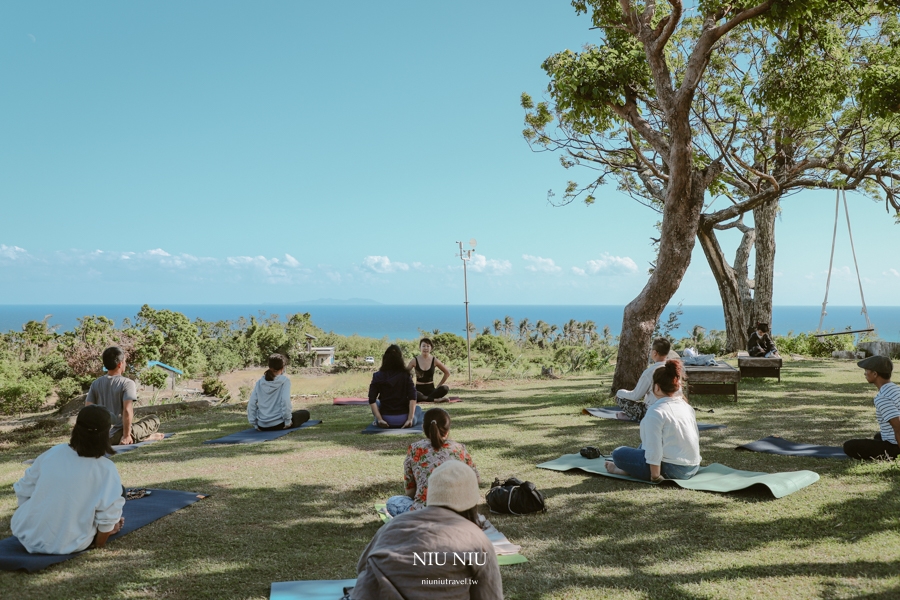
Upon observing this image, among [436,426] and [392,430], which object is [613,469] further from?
[392,430]

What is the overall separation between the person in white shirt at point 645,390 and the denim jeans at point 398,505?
3.91 m

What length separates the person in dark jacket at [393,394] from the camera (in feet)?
28.0

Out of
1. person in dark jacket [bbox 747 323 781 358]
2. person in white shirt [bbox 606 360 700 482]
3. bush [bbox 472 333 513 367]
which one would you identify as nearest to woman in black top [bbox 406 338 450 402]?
person in white shirt [bbox 606 360 700 482]

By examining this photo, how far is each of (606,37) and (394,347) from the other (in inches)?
285

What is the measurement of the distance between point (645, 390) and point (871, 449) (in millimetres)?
2508

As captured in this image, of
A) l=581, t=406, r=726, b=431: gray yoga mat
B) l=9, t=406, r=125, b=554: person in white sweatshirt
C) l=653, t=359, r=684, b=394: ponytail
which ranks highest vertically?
l=653, t=359, r=684, b=394: ponytail

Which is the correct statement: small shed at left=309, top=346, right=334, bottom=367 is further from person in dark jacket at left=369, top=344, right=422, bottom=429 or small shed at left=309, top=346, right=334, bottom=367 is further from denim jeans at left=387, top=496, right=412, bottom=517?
denim jeans at left=387, top=496, right=412, bottom=517

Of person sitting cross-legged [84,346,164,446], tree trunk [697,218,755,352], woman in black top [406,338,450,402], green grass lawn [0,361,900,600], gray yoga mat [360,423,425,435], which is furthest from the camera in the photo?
tree trunk [697,218,755,352]

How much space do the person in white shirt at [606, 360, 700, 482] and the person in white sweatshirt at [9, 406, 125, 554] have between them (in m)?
3.98

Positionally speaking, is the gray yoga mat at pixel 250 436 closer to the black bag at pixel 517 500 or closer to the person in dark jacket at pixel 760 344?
the black bag at pixel 517 500

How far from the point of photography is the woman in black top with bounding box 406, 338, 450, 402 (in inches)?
414

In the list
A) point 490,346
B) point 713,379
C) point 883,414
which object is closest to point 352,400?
point 713,379

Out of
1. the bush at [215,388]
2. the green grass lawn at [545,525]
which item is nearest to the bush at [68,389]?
the bush at [215,388]

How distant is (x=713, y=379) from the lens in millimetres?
10234
